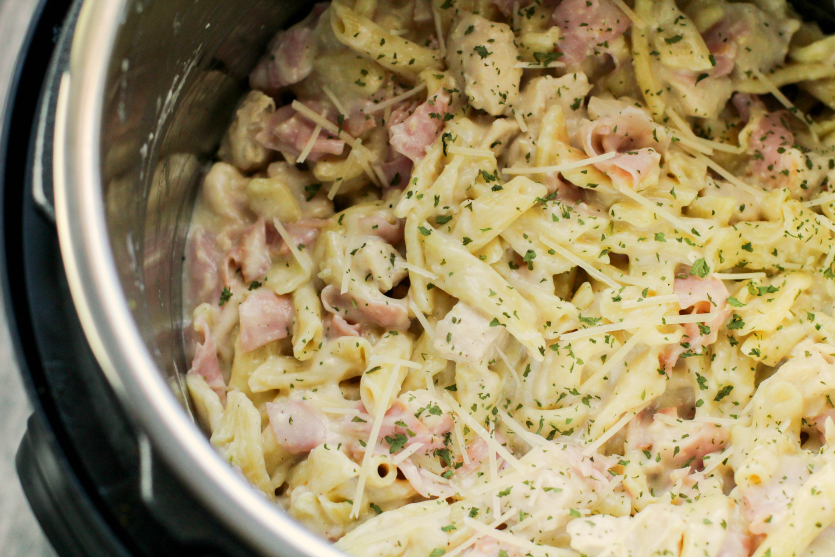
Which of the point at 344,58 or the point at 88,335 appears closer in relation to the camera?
the point at 88,335

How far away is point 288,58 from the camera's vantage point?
2057 mm

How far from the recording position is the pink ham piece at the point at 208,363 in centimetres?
186

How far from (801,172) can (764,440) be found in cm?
84

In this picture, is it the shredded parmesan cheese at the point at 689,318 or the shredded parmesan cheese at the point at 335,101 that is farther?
the shredded parmesan cheese at the point at 335,101

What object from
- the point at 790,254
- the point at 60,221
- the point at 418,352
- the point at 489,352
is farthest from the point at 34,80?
the point at 790,254

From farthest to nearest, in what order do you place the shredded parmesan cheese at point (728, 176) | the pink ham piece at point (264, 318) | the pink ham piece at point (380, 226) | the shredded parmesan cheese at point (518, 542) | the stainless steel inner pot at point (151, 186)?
the shredded parmesan cheese at point (728, 176) → the pink ham piece at point (380, 226) → the pink ham piece at point (264, 318) → the shredded parmesan cheese at point (518, 542) → the stainless steel inner pot at point (151, 186)

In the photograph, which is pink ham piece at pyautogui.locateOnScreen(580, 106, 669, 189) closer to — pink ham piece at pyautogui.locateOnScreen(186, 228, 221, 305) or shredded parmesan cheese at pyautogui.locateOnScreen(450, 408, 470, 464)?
shredded parmesan cheese at pyautogui.locateOnScreen(450, 408, 470, 464)

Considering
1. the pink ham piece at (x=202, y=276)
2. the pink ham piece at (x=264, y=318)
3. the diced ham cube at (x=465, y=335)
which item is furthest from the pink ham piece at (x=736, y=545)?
the pink ham piece at (x=202, y=276)

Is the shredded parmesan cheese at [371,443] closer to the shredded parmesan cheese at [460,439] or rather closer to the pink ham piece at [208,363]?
the shredded parmesan cheese at [460,439]

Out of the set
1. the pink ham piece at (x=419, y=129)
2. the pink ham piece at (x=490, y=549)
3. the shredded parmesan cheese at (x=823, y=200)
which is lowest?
the shredded parmesan cheese at (x=823, y=200)

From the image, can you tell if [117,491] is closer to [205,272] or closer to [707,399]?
[205,272]

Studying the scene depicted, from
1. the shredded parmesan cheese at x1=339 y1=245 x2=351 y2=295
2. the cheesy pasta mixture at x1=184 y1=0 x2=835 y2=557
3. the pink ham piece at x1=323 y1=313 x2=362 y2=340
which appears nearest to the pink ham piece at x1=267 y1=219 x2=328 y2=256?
the cheesy pasta mixture at x1=184 y1=0 x2=835 y2=557

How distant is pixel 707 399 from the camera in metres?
1.97

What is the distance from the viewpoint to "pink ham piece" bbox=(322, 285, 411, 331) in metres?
1.91
